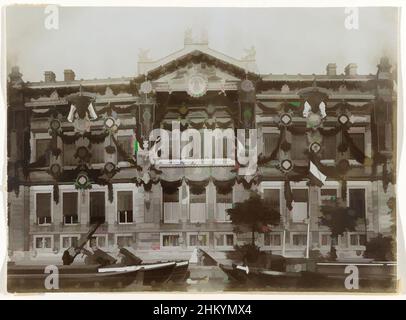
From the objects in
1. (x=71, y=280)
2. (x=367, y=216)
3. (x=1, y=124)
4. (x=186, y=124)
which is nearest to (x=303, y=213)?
(x=367, y=216)

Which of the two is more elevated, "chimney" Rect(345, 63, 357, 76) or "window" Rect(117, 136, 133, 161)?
"chimney" Rect(345, 63, 357, 76)

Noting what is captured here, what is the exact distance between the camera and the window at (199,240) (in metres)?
4.61

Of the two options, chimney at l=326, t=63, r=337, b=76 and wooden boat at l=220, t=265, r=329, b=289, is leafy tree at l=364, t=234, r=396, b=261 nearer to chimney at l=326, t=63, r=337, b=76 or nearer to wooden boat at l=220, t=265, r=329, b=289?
wooden boat at l=220, t=265, r=329, b=289

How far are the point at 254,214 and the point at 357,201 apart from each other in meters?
0.98

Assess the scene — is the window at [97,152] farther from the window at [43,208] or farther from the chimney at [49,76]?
the chimney at [49,76]

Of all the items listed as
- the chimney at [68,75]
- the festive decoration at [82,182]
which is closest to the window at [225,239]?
the festive decoration at [82,182]

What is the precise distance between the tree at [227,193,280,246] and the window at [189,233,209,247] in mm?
307

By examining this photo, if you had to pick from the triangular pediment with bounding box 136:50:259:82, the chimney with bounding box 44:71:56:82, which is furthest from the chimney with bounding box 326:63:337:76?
the chimney with bounding box 44:71:56:82

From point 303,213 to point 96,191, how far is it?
198cm

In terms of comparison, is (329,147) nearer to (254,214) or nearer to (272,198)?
(272,198)

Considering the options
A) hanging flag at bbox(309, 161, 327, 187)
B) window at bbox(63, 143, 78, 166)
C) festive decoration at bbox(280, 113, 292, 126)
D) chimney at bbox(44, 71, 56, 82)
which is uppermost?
chimney at bbox(44, 71, 56, 82)

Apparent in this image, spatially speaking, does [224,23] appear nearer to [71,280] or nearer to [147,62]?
[147,62]

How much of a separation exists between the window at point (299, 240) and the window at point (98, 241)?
1.79m

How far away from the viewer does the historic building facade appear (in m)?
4.61
